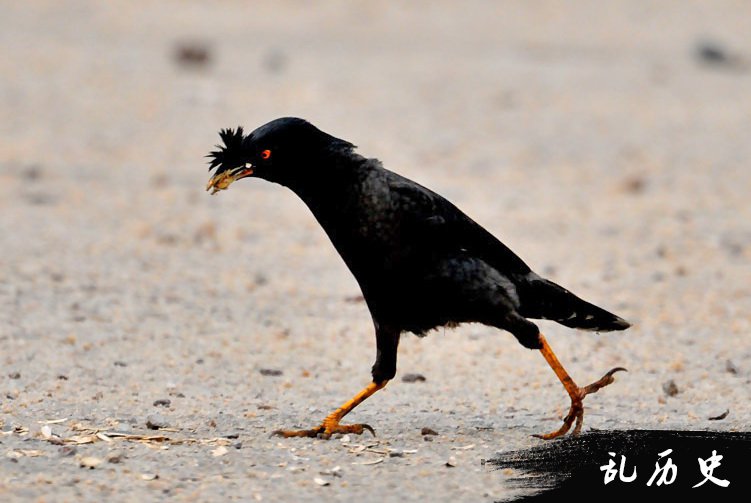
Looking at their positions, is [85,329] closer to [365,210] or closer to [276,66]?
[365,210]

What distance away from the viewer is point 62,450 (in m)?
5.10

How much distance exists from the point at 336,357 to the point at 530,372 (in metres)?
1.11

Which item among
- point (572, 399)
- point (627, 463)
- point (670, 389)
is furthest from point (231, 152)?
point (670, 389)

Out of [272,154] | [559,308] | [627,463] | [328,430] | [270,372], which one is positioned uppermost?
[272,154]

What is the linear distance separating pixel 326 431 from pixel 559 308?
115 cm

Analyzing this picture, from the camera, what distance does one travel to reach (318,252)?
1057 centimetres

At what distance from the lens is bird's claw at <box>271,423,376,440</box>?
5.49 metres

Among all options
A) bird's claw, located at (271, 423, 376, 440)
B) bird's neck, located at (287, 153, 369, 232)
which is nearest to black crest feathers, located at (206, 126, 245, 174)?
bird's neck, located at (287, 153, 369, 232)

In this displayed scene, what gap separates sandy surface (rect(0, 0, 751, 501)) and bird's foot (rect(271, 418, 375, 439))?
6cm

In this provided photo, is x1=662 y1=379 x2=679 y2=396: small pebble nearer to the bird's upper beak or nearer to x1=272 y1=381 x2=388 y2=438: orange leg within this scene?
x1=272 y1=381 x2=388 y2=438: orange leg

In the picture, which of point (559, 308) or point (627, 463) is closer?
point (627, 463)

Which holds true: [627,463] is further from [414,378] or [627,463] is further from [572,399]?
[414,378]

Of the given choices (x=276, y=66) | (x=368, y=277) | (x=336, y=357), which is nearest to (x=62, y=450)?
(x=368, y=277)

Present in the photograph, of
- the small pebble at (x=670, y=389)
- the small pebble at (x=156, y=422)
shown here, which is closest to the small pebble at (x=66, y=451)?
the small pebble at (x=156, y=422)
